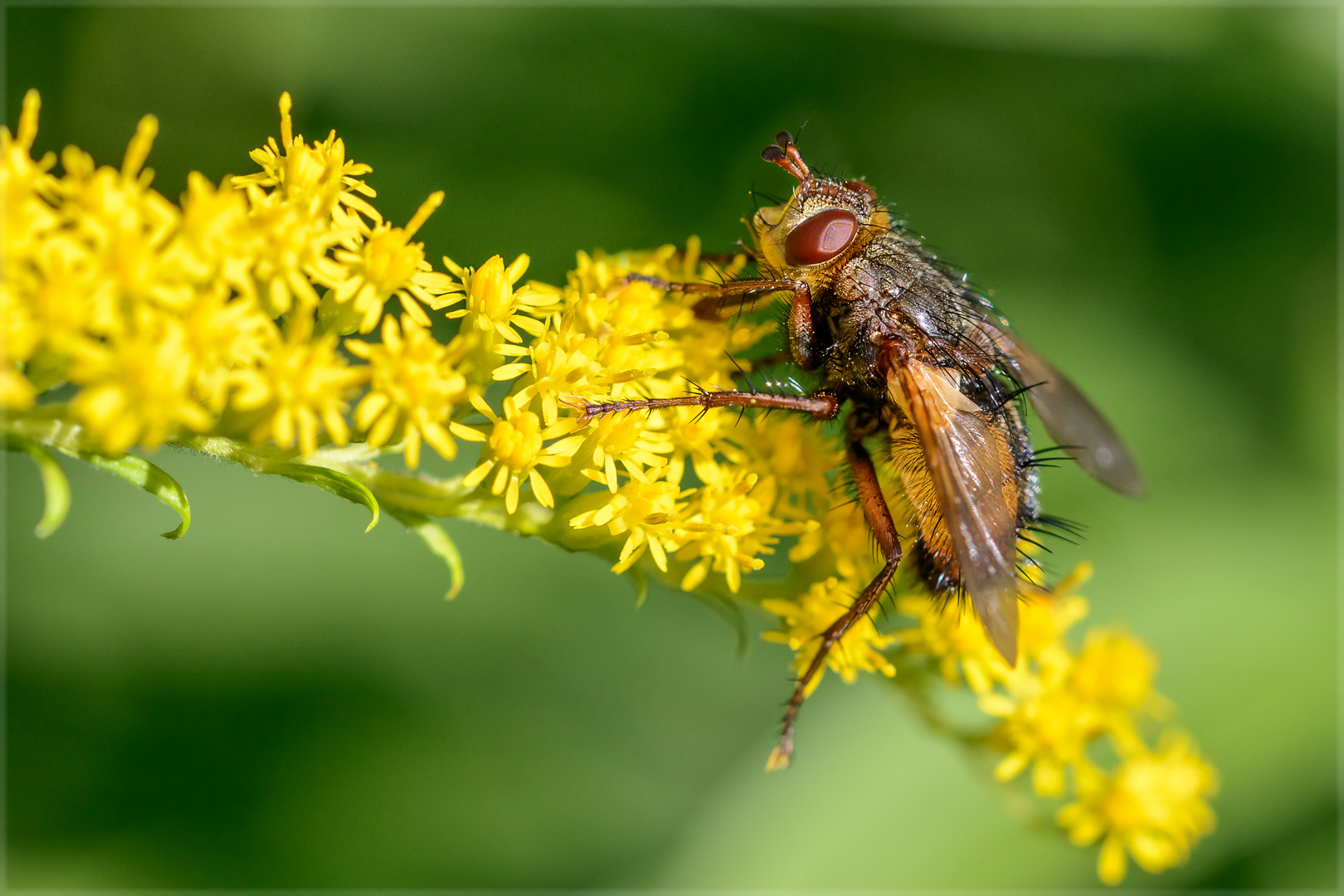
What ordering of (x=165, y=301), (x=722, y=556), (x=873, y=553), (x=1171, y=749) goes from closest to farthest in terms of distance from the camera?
(x=165, y=301) → (x=722, y=556) → (x=873, y=553) → (x=1171, y=749)

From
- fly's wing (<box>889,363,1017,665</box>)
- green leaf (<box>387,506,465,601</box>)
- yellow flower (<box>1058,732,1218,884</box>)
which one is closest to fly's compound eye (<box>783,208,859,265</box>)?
fly's wing (<box>889,363,1017,665</box>)

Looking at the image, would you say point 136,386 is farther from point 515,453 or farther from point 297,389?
point 515,453

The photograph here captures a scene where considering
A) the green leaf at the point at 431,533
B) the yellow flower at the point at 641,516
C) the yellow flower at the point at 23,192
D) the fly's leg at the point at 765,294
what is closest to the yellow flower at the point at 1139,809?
the fly's leg at the point at 765,294

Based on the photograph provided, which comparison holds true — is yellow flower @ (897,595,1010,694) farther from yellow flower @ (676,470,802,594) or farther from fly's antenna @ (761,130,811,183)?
fly's antenna @ (761,130,811,183)

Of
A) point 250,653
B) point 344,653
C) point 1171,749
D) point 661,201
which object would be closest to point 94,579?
point 250,653

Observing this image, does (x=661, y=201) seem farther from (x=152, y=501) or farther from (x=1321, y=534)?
(x=1321, y=534)

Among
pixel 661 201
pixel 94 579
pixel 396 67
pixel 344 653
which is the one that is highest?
pixel 396 67
